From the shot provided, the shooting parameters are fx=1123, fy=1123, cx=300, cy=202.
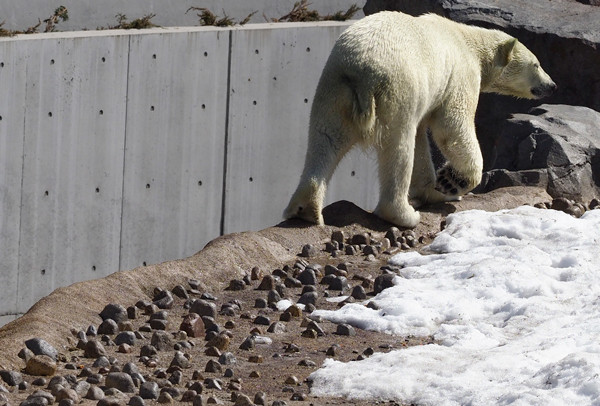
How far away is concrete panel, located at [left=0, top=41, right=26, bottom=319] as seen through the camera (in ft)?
35.1

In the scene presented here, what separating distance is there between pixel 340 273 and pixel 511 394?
7.73ft

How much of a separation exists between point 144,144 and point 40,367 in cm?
708

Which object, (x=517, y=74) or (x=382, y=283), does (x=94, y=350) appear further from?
(x=517, y=74)

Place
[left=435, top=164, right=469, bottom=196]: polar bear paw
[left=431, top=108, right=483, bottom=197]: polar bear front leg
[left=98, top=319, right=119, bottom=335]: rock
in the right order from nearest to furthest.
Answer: [left=98, top=319, right=119, bottom=335]: rock < [left=431, top=108, right=483, bottom=197]: polar bear front leg < [left=435, top=164, right=469, bottom=196]: polar bear paw

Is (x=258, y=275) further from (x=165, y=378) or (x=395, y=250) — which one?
(x=165, y=378)

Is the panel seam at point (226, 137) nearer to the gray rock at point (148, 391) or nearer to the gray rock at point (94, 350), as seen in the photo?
the gray rock at point (94, 350)

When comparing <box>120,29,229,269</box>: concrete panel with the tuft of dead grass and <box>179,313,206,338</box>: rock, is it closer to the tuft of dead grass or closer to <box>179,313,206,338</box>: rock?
the tuft of dead grass

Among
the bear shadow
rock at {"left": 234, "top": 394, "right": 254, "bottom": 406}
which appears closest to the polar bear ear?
the bear shadow

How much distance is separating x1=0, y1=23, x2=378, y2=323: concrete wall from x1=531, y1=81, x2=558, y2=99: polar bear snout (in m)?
3.76

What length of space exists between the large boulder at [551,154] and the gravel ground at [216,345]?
2244 mm

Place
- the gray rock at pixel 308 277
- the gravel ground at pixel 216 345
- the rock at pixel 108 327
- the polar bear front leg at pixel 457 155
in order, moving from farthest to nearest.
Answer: the polar bear front leg at pixel 457 155
the gray rock at pixel 308 277
the rock at pixel 108 327
the gravel ground at pixel 216 345

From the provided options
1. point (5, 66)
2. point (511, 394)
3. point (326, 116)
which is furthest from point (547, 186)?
point (5, 66)

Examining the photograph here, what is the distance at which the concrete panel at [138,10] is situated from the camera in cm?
1151

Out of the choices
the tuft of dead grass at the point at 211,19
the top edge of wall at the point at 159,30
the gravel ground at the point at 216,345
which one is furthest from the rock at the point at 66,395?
the tuft of dead grass at the point at 211,19
